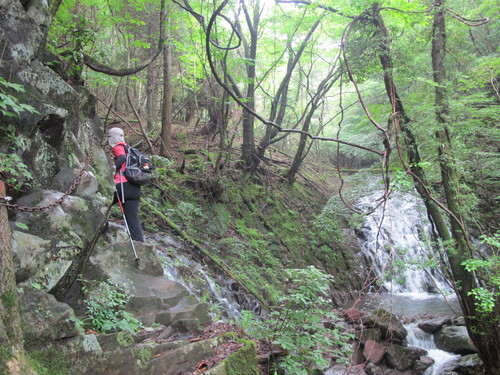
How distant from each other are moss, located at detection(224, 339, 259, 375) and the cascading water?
13.3 ft

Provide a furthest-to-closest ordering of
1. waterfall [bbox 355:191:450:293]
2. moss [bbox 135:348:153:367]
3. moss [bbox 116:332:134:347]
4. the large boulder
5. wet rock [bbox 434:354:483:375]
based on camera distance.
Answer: waterfall [bbox 355:191:450:293], wet rock [bbox 434:354:483:375], the large boulder, moss [bbox 116:332:134:347], moss [bbox 135:348:153:367]

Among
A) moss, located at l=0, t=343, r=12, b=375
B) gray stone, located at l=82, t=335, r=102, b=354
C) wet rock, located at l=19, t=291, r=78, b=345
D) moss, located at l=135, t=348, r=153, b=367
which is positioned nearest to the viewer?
moss, located at l=0, t=343, r=12, b=375

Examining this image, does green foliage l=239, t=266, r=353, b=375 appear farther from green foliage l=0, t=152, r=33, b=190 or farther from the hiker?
green foliage l=0, t=152, r=33, b=190

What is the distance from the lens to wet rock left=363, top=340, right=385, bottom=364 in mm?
7188

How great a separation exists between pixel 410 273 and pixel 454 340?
4.67 m

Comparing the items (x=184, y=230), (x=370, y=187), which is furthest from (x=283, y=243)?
(x=370, y=187)

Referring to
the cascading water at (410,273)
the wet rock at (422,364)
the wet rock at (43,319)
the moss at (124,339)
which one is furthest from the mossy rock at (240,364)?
the wet rock at (422,364)

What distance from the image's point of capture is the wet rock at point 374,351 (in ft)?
23.6

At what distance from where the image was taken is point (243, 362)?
3438mm

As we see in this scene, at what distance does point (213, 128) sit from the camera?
1427cm

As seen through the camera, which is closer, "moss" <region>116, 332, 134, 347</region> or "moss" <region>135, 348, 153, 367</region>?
"moss" <region>135, 348, 153, 367</region>

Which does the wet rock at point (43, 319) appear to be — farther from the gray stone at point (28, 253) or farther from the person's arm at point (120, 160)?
the person's arm at point (120, 160)

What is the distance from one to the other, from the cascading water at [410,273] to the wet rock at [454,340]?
152mm

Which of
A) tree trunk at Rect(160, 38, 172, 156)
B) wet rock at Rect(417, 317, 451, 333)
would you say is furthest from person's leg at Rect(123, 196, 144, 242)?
wet rock at Rect(417, 317, 451, 333)
